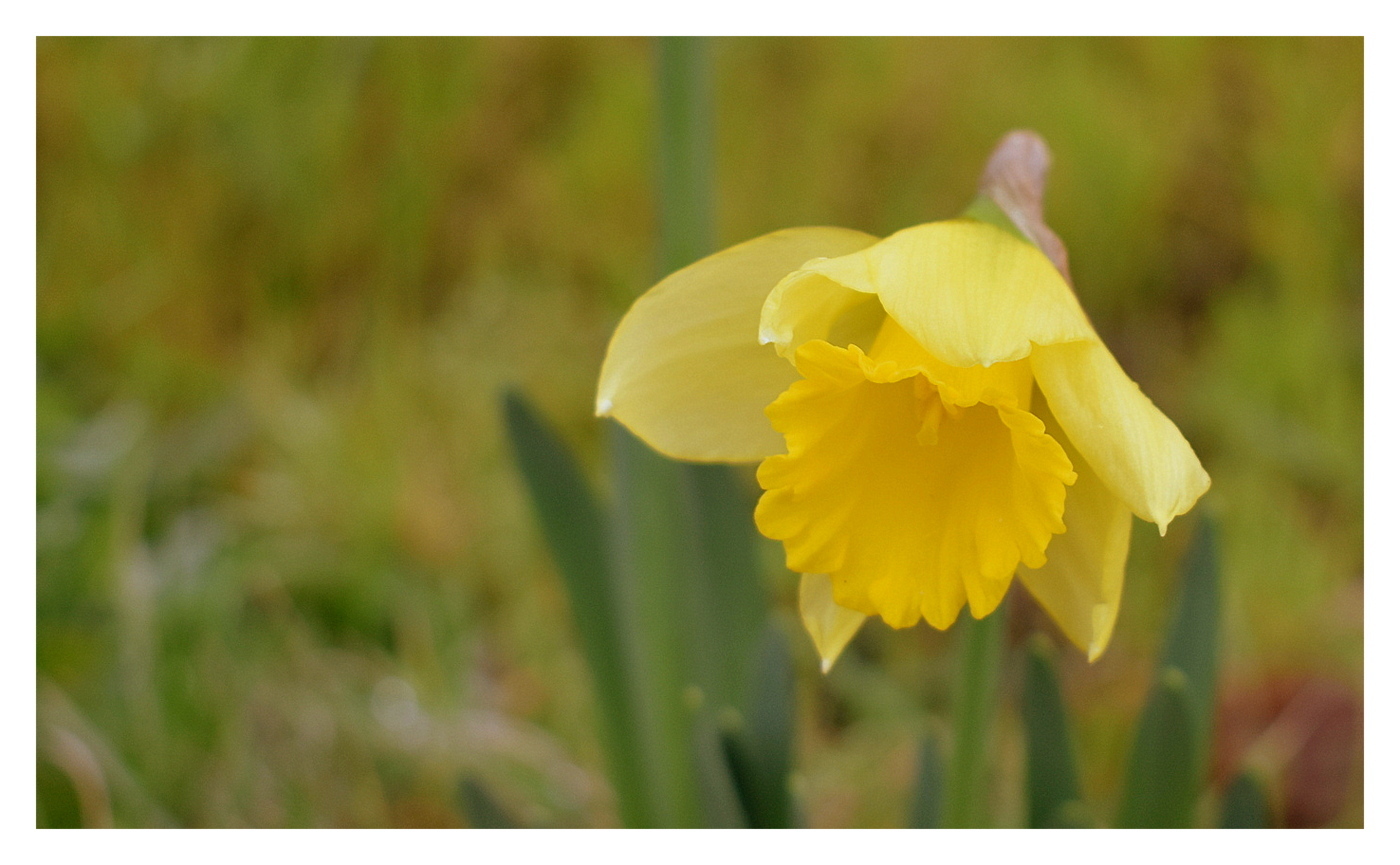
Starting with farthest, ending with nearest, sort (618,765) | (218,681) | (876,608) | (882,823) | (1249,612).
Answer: (1249,612), (218,681), (882,823), (618,765), (876,608)

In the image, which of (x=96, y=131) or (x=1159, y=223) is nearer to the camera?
(x=96, y=131)

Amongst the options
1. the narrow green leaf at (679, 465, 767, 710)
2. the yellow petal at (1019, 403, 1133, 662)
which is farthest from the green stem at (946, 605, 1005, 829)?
the narrow green leaf at (679, 465, 767, 710)

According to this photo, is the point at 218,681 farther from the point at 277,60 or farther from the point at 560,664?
the point at 277,60

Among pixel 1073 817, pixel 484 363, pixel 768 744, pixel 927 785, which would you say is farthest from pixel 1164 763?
pixel 484 363

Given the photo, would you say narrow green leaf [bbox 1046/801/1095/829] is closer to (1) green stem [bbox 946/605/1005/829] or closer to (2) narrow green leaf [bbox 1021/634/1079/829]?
(2) narrow green leaf [bbox 1021/634/1079/829]

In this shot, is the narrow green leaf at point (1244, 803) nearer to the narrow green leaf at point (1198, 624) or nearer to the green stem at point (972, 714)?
the narrow green leaf at point (1198, 624)

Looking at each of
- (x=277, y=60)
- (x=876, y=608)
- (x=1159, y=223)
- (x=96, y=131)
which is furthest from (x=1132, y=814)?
(x=96, y=131)

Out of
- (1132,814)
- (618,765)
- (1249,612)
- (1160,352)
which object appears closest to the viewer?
(1132,814)

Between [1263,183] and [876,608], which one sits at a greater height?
[1263,183]
